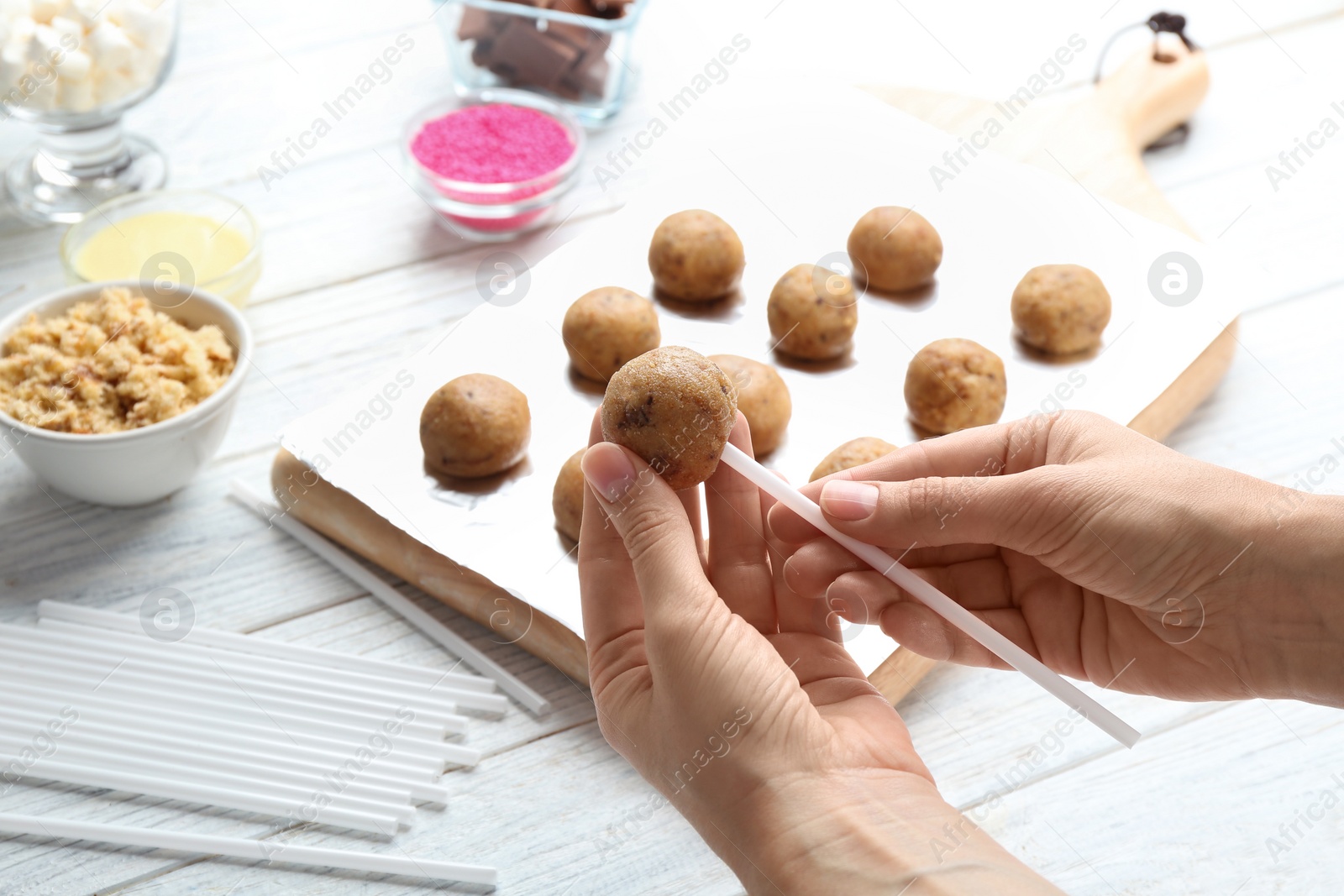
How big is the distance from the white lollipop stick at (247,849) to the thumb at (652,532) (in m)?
0.52

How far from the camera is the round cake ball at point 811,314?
2070 mm

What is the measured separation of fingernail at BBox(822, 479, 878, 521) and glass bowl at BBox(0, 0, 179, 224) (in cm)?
172

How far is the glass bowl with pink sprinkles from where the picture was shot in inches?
91.6

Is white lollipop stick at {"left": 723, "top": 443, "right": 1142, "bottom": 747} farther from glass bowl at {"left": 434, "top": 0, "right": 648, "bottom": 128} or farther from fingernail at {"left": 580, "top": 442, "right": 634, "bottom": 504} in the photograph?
glass bowl at {"left": 434, "top": 0, "right": 648, "bottom": 128}

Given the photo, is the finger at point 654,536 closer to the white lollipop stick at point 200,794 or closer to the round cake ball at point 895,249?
the white lollipop stick at point 200,794

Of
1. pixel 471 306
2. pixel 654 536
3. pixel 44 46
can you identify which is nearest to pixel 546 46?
pixel 471 306

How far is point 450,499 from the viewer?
186cm

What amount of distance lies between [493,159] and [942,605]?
152cm

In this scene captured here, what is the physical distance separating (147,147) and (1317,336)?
8.27 ft

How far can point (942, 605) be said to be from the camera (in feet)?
4.25

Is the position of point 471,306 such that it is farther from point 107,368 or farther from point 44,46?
point 44,46

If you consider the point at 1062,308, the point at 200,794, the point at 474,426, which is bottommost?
the point at 200,794

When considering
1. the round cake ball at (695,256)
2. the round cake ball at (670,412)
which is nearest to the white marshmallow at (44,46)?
the round cake ball at (695,256)

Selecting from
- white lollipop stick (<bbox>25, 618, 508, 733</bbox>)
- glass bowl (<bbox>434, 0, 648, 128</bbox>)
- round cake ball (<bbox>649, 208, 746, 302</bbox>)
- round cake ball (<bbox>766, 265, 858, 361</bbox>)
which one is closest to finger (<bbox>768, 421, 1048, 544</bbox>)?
white lollipop stick (<bbox>25, 618, 508, 733</bbox>)
